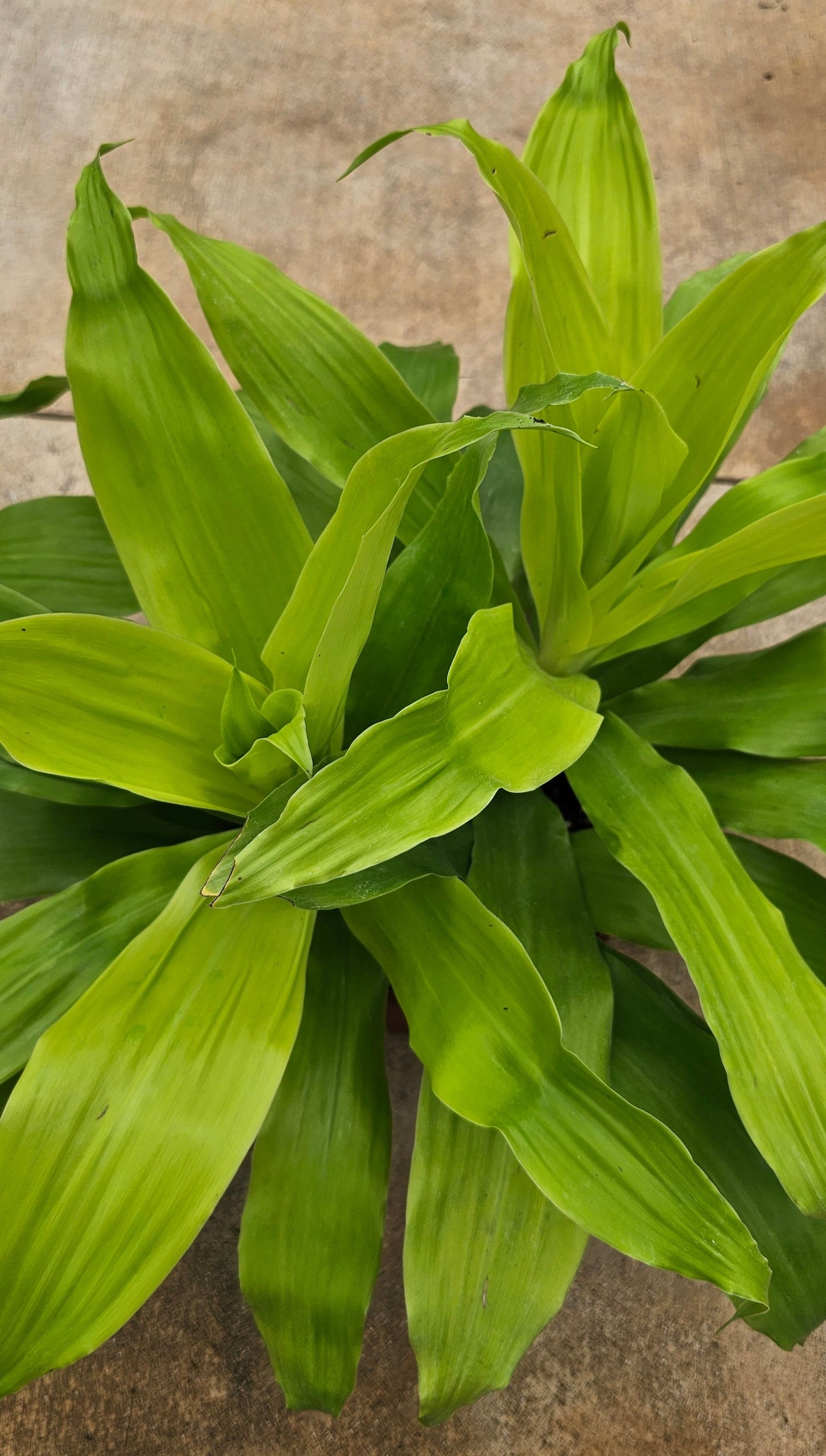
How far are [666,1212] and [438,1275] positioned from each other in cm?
18

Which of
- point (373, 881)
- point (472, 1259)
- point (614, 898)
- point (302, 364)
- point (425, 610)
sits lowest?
point (472, 1259)

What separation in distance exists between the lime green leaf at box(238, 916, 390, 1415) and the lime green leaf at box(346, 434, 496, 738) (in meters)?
0.20

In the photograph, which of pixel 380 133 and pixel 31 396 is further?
pixel 380 133

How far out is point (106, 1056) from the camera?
63cm

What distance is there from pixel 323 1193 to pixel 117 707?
352mm

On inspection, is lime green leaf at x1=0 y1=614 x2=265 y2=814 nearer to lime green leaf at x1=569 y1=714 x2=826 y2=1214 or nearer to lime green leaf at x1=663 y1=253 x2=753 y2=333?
lime green leaf at x1=569 y1=714 x2=826 y2=1214

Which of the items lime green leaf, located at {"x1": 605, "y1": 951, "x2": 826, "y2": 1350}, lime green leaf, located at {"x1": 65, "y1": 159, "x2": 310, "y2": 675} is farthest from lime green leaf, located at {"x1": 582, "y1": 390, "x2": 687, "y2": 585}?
lime green leaf, located at {"x1": 605, "y1": 951, "x2": 826, "y2": 1350}

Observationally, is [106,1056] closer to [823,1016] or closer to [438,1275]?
[438,1275]

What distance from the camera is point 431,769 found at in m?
0.57

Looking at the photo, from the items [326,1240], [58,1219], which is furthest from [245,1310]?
[58,1219]

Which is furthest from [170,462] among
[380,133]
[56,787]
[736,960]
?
[380,133]

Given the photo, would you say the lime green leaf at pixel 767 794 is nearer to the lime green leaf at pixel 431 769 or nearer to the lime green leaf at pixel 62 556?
the lime green leaf at pixel 431 769

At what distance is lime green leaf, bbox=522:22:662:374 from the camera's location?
80cm

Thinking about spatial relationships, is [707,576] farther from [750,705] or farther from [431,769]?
[431,769]
